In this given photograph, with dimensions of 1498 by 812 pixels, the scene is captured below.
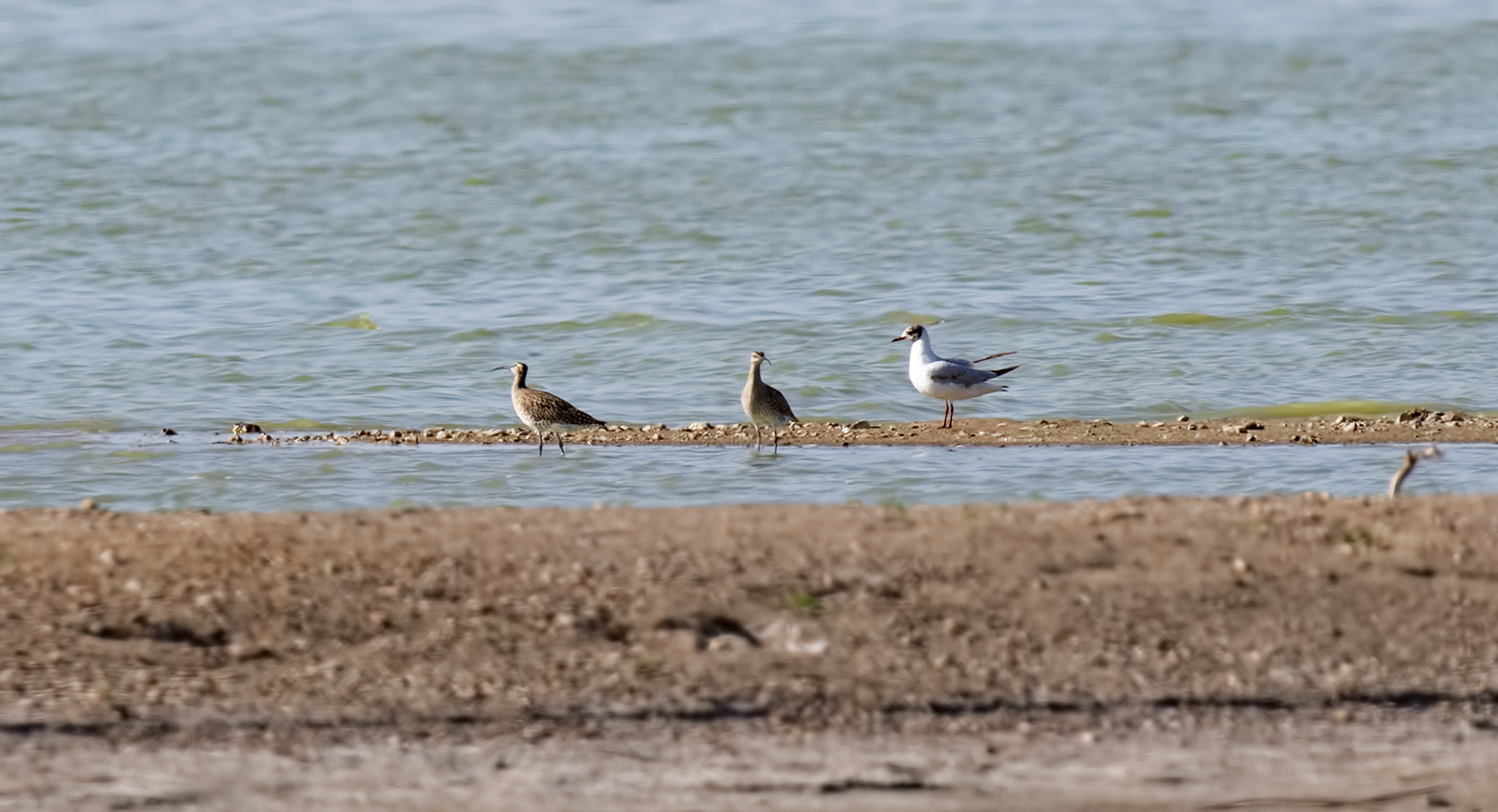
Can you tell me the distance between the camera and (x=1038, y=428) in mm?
13797

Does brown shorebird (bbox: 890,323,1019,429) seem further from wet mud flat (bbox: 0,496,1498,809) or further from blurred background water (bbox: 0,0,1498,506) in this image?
wet mud flat (bbox: 0,496,1498,809)

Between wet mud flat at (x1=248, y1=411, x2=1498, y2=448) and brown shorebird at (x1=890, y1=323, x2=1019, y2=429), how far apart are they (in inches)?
9.3

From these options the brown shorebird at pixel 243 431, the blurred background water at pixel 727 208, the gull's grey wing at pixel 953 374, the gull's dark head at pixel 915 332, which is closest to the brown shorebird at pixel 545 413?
the blurred background water at pixel 727 208

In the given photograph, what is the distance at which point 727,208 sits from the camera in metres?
25.5

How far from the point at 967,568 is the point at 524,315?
39.9ft

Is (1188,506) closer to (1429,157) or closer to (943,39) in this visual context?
(1429,157)

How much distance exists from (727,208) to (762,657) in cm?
1895

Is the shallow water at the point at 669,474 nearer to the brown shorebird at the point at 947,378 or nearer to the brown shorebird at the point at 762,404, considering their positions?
the brown shorebird at the point at 762,404

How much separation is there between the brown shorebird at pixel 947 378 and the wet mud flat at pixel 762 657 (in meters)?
5.98

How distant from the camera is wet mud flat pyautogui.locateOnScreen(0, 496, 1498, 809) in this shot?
6152 mm

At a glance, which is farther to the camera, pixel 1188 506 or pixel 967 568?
pixel 1188 506

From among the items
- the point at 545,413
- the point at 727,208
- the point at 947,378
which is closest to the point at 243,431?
the point at 545,413

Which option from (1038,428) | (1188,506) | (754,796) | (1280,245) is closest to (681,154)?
(1280,245)

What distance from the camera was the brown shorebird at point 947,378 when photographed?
14.1 meters
